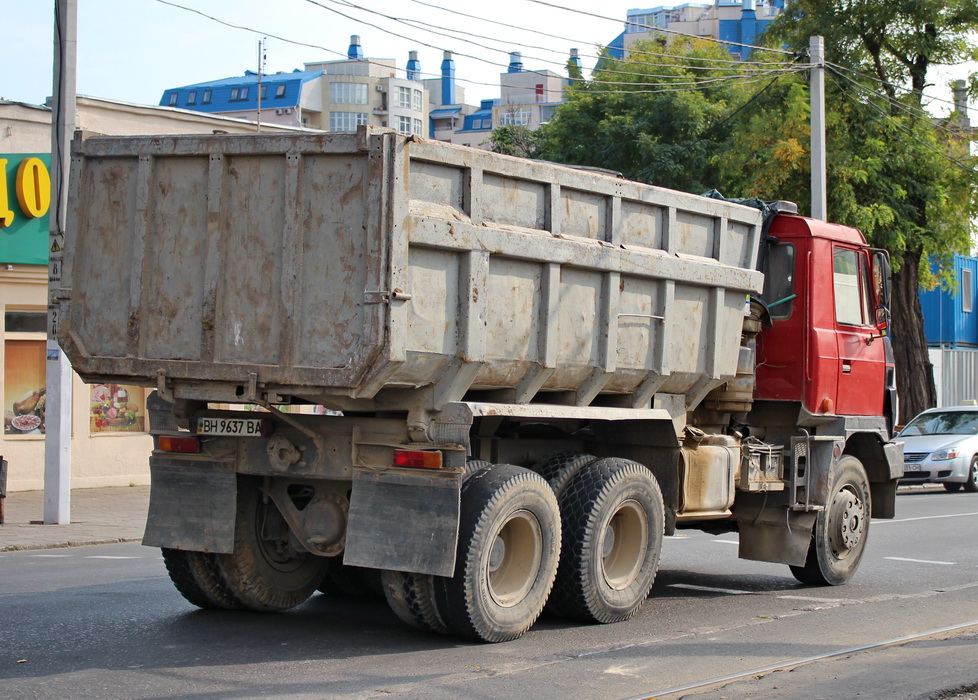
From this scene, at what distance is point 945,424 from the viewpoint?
23.6 meters

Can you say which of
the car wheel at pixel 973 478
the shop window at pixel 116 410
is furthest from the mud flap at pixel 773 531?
the car wheel at pixel 973 478

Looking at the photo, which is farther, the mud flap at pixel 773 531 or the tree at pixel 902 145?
the tree at pixel 902 145

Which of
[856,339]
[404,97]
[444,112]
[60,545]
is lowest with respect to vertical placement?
[60,545]

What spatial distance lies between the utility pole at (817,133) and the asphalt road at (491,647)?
1165cm

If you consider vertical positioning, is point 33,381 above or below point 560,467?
above

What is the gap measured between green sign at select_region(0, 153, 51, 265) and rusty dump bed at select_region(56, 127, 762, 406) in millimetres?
11321

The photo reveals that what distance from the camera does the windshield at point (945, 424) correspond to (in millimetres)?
23234

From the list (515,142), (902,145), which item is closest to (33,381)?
(902,145)

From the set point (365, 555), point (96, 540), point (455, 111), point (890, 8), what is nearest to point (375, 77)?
point (455, 111)

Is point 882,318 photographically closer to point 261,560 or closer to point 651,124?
point 261,560

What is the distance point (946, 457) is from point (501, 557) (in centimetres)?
1661

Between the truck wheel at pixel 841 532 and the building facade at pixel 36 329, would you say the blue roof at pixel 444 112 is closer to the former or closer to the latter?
the building facade at pixel 36 329

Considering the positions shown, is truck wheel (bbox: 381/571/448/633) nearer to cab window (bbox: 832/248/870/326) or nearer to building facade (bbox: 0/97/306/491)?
cab window (bbox: 832/248/870/326)

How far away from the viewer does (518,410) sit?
7660mm
